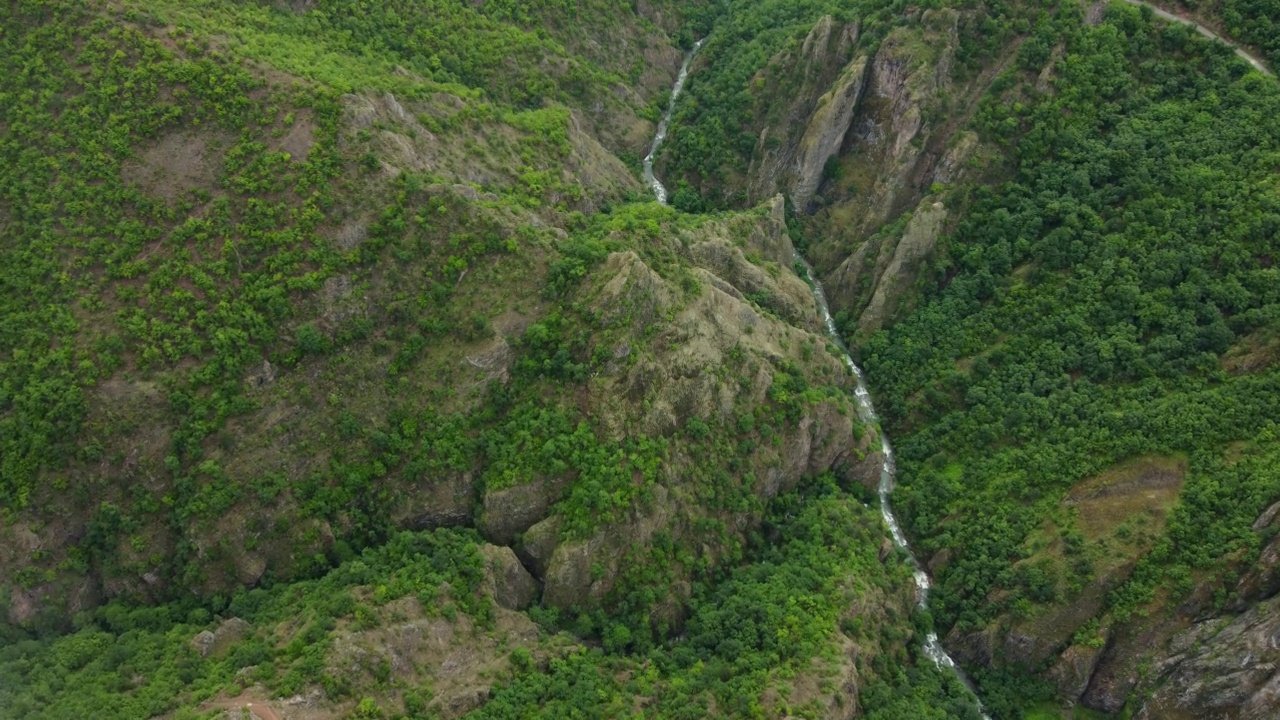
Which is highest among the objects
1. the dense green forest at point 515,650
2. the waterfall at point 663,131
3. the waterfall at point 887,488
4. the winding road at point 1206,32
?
the winding road at point 1206,32

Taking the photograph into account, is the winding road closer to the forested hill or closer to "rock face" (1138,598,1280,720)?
the forested hill

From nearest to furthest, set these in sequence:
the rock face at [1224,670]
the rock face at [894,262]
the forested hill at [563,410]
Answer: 1. the rock face at [1224,670]
2. the forested hill at [563,410]
3. the rock face at [894,262]

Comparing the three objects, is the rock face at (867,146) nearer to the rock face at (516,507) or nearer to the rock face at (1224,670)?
the rock face at (1224,670)

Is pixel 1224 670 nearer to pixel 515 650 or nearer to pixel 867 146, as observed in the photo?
pixel 515 650

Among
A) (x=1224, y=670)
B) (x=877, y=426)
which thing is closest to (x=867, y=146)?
(x=877, y=426)

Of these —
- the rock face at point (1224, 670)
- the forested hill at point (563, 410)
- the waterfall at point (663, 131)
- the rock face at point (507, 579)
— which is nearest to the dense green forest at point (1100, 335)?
the forested hill at point (563, 410)

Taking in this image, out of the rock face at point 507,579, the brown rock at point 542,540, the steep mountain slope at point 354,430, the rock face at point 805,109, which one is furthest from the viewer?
the rock face at point 805,109

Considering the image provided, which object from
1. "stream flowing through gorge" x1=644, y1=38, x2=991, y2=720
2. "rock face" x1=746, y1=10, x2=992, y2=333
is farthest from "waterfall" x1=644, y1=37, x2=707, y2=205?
"rock face" x1=746, y1=10, x2=992, y2=333
